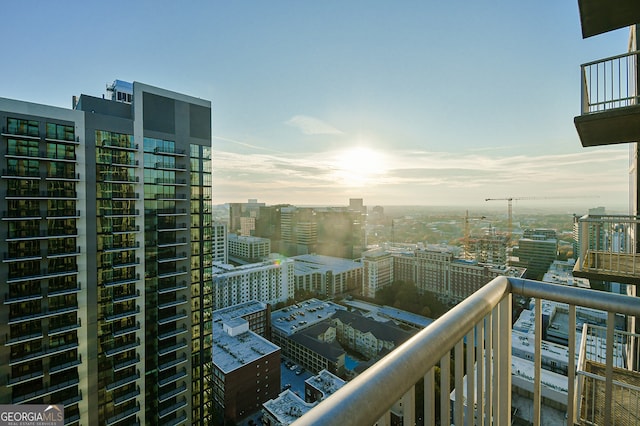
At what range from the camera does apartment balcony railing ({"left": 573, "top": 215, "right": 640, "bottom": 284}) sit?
2189 mm

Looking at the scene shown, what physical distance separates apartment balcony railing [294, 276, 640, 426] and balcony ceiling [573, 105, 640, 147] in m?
1.55

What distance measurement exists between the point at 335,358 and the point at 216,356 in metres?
4.87

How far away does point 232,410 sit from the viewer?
1048 cm

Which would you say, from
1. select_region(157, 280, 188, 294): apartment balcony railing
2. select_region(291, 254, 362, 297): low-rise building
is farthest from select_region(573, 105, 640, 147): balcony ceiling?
select_region(291, 254, 362, 297): low-rise building

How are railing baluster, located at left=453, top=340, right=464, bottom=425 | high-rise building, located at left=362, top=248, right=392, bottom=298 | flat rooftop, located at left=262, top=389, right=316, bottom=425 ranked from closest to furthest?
railing baluster, located at left=453, top=340, right=464, bottom=425, flat rooftop, located at left=262, top=389, right=316, bottom=425, high-rise building, located at left=362, top=248, right=392, bottom=298

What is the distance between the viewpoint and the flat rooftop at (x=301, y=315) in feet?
52.6

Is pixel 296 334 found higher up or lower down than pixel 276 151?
lower down

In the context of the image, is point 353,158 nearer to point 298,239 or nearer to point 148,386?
point 148,386

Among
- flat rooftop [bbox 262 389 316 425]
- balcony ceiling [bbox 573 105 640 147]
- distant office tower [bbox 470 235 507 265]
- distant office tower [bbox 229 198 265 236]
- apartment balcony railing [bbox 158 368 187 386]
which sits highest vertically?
balcony ceiling [bbox 573 105 640 147]

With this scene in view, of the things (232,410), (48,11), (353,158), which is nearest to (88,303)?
(48,11)

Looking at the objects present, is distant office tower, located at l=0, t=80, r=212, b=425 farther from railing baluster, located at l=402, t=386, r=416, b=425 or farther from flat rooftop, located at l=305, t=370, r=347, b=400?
railing baluster, located at l=402, t=386, r=416, b=425

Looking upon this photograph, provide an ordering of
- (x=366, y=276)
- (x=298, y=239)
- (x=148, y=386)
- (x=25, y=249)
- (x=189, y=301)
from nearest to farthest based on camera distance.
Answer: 1. (x=25, y=249)
2. (x=148, y=386)
3. (x=189, y=301)
4. (x=366, y=276)
5. (x=298, y=239)

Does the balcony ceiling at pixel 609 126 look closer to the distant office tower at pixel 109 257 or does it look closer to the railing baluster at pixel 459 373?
the railing baluster at pixel 459 373

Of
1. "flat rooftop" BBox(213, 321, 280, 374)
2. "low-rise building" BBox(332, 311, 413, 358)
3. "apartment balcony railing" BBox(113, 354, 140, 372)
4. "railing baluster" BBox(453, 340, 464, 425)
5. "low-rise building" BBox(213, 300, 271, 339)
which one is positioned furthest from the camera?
"low-rise building" BBox(213, 300, 271, 339)
